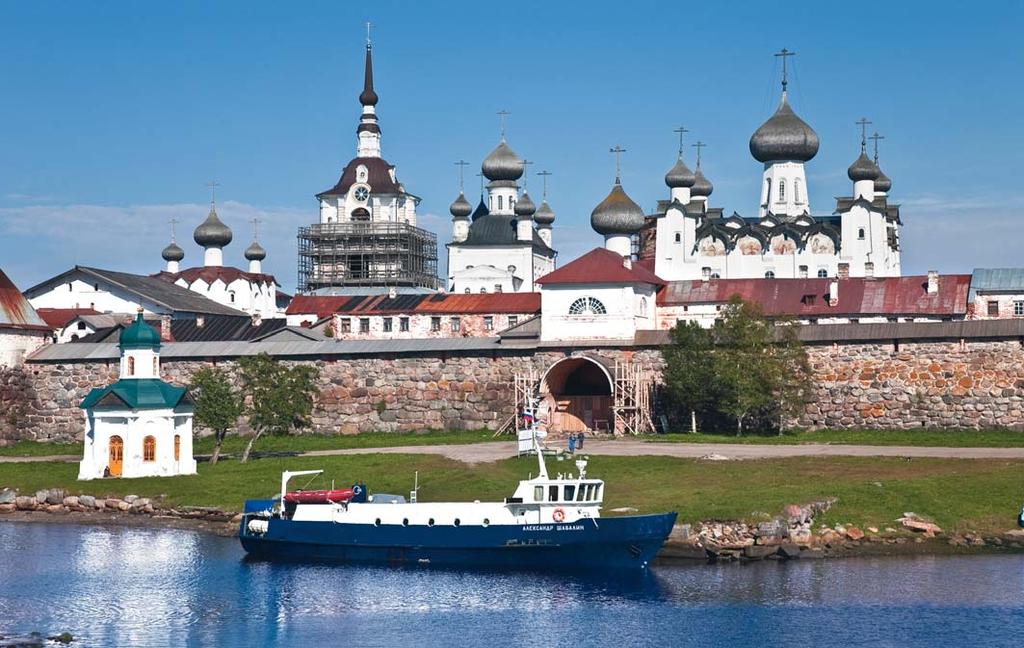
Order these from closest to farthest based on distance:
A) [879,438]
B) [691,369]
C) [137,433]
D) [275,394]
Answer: [137,433] → [879,438] → [275,394] → [691,369]

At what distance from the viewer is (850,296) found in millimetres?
74562

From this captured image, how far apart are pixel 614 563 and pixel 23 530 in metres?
17.9

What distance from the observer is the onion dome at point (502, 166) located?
113m

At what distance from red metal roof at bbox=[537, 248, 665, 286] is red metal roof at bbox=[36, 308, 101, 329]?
24.2m

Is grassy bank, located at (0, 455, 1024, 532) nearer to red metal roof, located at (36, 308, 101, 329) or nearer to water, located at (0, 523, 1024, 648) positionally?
water, located at (0, 523, 1024, 648)

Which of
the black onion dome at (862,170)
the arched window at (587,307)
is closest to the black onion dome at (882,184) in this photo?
the black onion dome at (862,170)

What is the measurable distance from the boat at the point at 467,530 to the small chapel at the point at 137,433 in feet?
37.2

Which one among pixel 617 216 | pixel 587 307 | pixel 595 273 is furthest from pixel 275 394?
pixel 617 216

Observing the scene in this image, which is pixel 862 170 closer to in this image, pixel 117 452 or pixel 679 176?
pixel 679 176

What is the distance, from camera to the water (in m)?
33.2

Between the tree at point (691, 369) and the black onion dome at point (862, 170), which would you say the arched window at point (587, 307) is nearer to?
the tree at point (691, 369)

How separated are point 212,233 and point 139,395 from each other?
6400 centimetres

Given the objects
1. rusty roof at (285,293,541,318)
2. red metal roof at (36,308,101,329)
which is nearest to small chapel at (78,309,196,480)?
red metal roof at (36,308,101,329)

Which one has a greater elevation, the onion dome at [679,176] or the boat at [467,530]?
the onion dome at [679,176]
